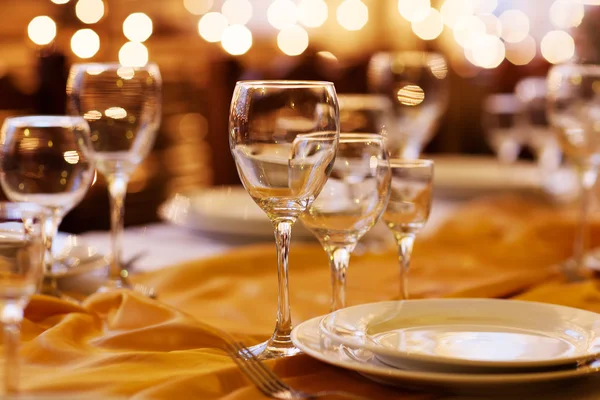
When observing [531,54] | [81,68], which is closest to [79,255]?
[81,68]

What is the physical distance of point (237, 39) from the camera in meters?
8.43

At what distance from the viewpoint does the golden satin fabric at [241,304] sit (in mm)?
743

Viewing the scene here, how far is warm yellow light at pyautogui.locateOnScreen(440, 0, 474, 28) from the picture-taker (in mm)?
9637

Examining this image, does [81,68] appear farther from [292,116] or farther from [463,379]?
[463,379]

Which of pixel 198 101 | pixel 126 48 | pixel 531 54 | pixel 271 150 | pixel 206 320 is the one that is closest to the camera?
pixel 271 150

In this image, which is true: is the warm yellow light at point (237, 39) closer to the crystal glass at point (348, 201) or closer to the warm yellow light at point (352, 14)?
the warm yellow light at point (352, 14)

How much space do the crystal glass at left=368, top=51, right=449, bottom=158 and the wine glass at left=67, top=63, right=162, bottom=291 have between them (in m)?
0.89

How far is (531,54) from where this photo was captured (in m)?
9.23

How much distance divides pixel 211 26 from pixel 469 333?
7501mm

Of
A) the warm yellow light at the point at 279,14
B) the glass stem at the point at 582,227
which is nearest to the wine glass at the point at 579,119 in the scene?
the glass stem at the point at 582,227

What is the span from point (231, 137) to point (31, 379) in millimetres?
282

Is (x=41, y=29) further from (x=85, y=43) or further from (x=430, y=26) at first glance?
(x=430, y=26)

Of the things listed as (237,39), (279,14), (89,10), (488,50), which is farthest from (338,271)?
(488,50)

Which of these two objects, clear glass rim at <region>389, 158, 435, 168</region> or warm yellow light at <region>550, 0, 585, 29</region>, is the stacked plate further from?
warm yellow light at <region>550, 0, 585, 29</region>
